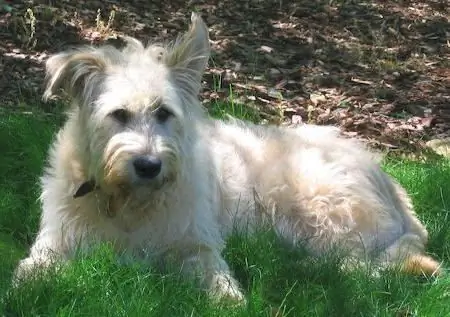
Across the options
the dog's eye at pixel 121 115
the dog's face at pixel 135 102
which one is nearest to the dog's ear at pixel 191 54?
the dog's face at pixel 135 102

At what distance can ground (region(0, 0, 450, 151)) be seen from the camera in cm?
802

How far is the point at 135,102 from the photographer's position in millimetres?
4324

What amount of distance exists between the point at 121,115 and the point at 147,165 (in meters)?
0.36

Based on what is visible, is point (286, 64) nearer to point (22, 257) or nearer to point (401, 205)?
point (401, 205)

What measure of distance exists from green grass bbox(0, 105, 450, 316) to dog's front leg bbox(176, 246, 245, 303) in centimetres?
9

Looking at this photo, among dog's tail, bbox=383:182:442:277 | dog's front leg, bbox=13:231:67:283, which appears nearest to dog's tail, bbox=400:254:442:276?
dog's tail, bbox=383:182:442:277

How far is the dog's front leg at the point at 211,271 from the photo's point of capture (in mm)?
4250

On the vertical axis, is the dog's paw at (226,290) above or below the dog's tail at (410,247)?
below

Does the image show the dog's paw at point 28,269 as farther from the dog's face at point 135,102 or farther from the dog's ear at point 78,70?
the dog's ear at point 78,70

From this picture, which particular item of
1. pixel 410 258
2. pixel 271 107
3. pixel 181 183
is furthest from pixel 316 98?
pixel 181 183

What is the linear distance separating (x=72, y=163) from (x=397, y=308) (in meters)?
1.99

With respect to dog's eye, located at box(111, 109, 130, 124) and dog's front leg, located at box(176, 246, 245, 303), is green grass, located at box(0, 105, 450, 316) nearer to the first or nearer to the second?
dog's front leg, located at box(176, 246, 245, 303)

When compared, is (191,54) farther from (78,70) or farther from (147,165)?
(147,165)

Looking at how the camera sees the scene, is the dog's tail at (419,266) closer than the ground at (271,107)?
No
